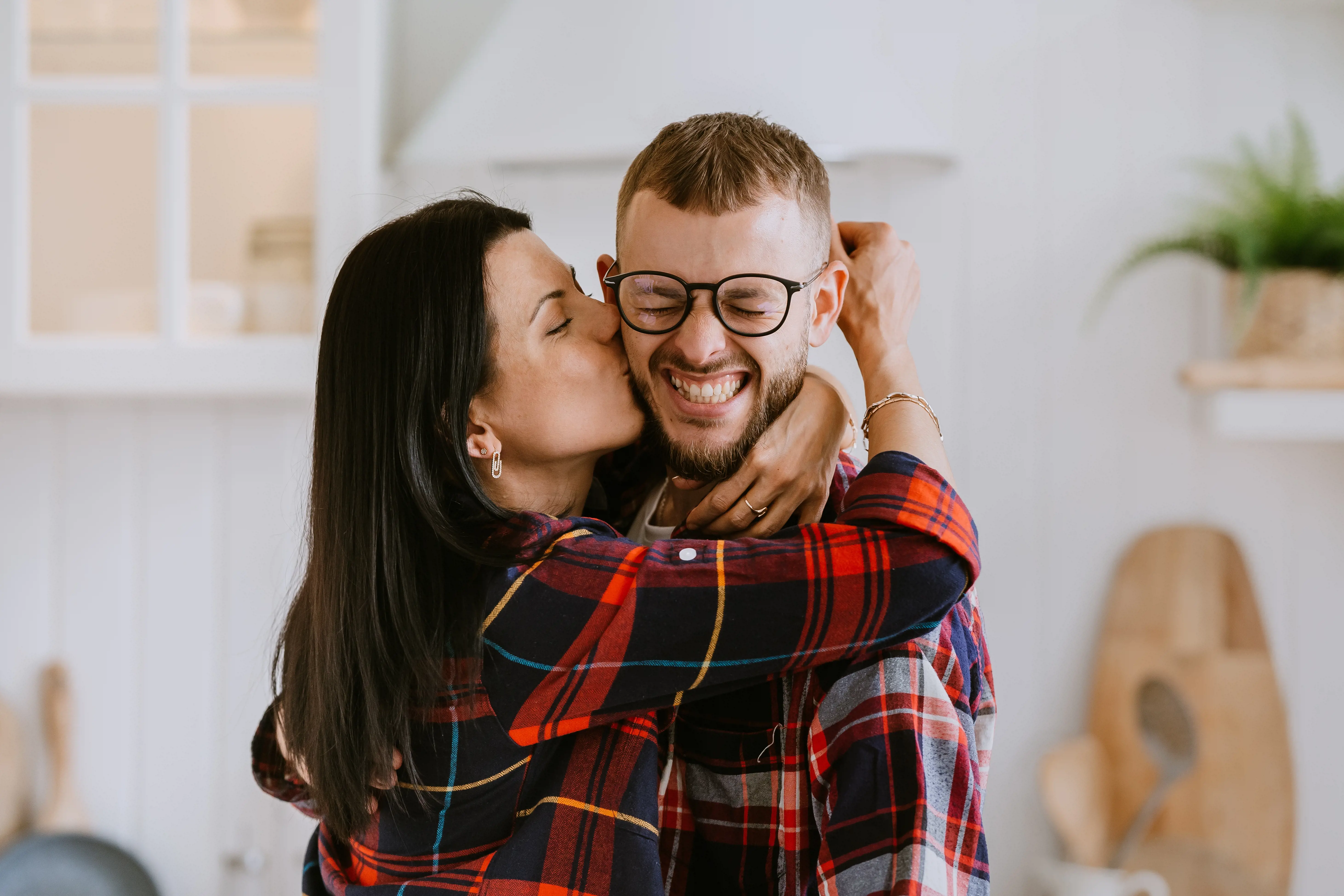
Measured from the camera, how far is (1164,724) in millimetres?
1536

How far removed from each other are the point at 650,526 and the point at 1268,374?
3.12 ft

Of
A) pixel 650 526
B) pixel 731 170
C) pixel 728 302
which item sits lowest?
pixel 650 526

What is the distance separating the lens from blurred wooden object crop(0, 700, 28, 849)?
168cm

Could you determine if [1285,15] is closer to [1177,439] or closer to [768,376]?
[1177,439]

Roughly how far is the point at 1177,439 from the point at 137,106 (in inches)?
68.8

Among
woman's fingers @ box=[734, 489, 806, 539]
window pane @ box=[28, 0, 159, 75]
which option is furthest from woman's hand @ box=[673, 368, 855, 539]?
window pane @ box=[28, 0, 159, 75]

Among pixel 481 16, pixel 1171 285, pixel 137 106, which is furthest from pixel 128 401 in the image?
pixel 1171 285

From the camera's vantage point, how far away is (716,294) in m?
0.81

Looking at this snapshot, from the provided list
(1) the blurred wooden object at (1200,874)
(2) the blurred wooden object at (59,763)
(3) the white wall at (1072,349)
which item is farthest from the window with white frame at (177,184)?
(1) the blurred wooden object at (1200,874)

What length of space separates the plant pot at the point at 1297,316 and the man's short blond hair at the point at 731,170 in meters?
0.86

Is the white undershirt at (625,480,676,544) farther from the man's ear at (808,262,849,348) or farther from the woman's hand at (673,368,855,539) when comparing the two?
the man's ear at (808,262,849,348)

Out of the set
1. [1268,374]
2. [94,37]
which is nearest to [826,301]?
[1268,374]

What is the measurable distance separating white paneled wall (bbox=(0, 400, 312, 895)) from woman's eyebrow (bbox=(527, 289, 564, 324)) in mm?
1064

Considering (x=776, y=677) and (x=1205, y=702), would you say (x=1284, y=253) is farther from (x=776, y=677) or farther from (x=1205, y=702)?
(x=776, y=677)
